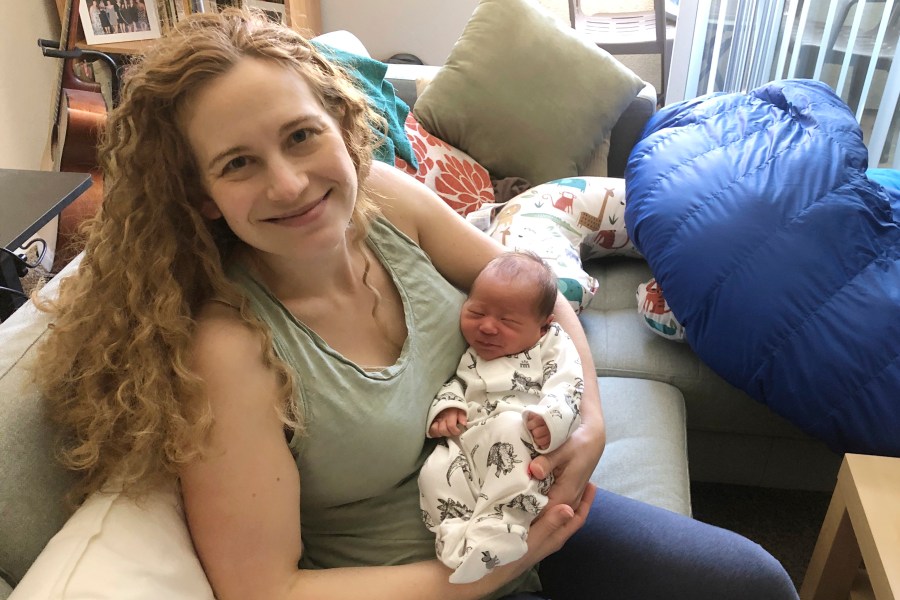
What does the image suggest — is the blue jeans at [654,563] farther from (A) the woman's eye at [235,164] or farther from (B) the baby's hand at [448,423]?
(A) the woman's eye at [235,164]

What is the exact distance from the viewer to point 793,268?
1.43 meters

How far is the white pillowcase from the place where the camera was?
28.0 inches

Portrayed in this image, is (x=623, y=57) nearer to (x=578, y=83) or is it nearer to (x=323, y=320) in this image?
(x=578, y=83)

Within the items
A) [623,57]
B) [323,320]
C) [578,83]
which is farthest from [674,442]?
[623,57]

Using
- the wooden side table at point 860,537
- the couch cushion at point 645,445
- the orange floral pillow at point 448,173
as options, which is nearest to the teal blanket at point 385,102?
the orange floral pillow at point 448,173

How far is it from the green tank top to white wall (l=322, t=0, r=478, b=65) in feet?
7.02

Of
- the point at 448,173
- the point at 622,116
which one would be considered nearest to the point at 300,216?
the point at 448,173

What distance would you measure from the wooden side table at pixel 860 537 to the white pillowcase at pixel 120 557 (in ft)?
3.35

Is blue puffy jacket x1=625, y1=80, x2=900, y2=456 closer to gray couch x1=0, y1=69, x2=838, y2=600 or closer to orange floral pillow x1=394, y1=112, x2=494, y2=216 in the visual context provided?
gray couch x1=0, y1=69, x2=838, y2=600

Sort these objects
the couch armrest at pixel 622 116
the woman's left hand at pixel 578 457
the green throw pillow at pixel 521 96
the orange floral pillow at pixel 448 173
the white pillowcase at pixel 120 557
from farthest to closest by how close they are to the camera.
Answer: the couch armrest at pixel 622 116 → the green throw pillow at pixel 521 96 → the orange floral pillow at pixel 448 173 → the woman's left hand at pixel 578 457 → the white pillowcase at pixel 120 557

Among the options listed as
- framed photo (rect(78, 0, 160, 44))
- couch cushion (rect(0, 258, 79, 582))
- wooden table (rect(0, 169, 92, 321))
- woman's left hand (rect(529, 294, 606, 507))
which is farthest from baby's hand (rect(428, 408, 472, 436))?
framed photo (rect(78, 0, 160, 44))

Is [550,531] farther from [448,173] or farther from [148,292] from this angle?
A: [448,173]

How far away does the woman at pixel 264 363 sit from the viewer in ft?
2.72

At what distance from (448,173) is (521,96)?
32cm
